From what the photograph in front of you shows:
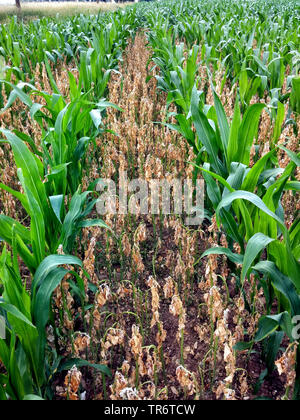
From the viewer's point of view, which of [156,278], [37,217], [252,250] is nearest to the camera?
[252,250]

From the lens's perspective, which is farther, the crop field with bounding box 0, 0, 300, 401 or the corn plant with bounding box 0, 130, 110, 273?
the corn plant with bounding box 0, 130, 110, 273

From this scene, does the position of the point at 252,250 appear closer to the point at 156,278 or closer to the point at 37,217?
the point at 37,217

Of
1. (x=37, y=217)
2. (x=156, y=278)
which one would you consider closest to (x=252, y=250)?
(x=37, y=217)

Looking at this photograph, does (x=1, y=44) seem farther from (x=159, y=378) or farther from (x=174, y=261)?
(x=159, y=378)

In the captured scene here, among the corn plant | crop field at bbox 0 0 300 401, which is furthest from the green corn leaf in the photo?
the corn plant

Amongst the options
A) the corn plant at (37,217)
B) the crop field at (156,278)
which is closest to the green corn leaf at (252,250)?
the crop field at (156,278)

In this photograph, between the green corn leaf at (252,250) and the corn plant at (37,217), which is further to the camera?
the corn plant at (37,217)

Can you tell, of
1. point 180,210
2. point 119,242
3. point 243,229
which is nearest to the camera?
point 243,229

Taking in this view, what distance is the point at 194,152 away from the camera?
2330 mm

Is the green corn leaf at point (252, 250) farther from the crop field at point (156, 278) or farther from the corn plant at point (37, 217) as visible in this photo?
the corn plant at point (37, 217)

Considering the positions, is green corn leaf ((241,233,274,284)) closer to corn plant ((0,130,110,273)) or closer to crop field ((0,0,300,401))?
crop field ((0,0,300,401))
